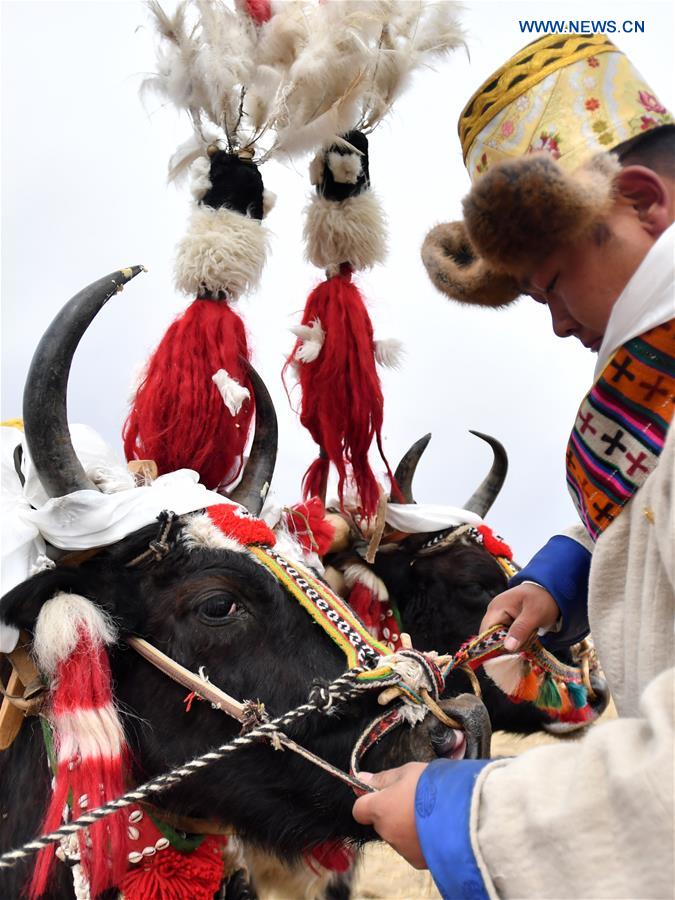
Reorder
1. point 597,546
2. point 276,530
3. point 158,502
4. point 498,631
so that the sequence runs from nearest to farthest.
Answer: point 597,546, point 498,631, point 158,502, point 276,530

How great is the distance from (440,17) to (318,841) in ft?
11.1

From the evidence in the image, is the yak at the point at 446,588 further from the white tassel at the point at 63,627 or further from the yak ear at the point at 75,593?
the white tassel at the point at 63,627

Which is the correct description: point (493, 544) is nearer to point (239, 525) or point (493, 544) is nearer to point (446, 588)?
point (446, 588)

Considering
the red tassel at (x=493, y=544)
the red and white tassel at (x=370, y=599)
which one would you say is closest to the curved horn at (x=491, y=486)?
the red tassel at (x=493, y=544)

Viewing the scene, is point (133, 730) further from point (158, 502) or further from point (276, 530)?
point (276, 530)

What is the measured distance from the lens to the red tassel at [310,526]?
338 cm

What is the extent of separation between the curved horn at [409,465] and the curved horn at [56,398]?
8.10ft

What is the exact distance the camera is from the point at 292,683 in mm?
2141

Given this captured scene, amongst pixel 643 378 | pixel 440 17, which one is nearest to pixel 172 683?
pixel 643 378

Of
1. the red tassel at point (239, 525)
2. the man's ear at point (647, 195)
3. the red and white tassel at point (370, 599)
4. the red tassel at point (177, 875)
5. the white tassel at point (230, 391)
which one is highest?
the man's ear at point (647, 195)

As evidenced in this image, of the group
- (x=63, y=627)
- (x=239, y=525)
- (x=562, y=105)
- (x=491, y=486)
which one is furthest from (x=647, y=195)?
(x=491, y=486)

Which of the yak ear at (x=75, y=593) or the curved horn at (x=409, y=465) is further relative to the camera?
the curved horn at (x=409, y=465)

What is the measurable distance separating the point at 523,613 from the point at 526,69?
1280 millimetres

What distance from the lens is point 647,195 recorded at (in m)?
1.38
